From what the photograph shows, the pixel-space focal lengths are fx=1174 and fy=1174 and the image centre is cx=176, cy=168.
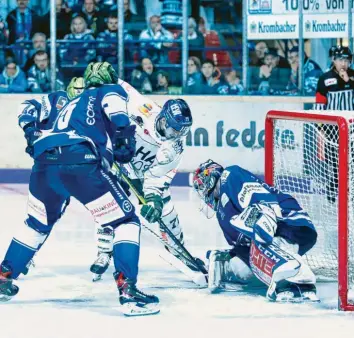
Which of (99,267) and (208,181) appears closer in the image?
(208,181)

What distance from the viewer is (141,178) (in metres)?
5.44

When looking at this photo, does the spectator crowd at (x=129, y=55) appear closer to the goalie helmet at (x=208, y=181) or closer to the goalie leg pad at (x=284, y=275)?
A: the goalie helmet at (x=208, y=181)

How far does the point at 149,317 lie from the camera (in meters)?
4.31

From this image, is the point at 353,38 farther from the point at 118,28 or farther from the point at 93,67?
the point at 93,67

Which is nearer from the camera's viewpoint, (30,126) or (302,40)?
(30,126)

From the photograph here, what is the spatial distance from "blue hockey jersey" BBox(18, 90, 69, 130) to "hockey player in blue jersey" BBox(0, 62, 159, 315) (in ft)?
0.55

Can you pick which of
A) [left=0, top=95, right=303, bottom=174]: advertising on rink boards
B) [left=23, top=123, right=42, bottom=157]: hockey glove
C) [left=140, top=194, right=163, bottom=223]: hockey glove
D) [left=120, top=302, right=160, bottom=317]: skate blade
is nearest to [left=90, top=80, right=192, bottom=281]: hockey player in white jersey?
[left=140, top=194, right=163, bottom=223]: hockey glove

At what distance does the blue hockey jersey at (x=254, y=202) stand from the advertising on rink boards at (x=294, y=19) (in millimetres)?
3931

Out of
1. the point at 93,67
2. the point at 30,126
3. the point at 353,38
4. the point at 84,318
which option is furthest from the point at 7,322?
the point at 353,38

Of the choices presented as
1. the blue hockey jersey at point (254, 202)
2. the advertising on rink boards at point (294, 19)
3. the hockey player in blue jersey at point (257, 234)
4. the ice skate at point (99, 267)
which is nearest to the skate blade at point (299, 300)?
the hockey player in blue jersey at point (257, 234)

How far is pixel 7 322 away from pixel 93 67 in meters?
1.14

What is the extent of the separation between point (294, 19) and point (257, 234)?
443cm

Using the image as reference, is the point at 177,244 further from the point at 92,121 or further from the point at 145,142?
the point at 92,121

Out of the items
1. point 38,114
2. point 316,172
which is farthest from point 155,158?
point 316,172
